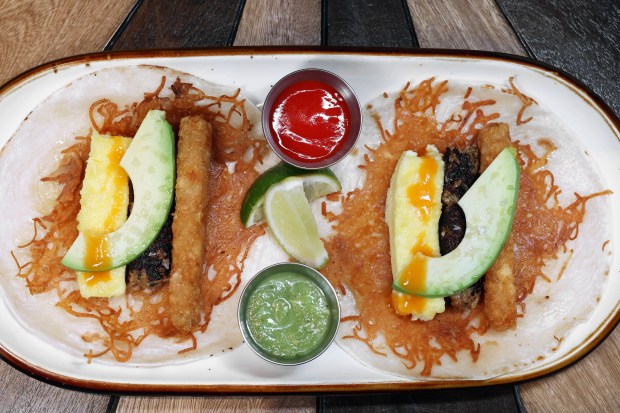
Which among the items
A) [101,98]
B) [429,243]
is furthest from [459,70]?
[101,98]

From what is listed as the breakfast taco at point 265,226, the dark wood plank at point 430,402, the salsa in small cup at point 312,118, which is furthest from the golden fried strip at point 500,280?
the salsa in small cup at point 312,118

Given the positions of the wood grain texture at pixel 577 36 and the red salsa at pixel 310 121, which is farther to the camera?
the wood grain texture at pixel 577 36

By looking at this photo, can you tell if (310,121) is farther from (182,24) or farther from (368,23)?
(182,24)

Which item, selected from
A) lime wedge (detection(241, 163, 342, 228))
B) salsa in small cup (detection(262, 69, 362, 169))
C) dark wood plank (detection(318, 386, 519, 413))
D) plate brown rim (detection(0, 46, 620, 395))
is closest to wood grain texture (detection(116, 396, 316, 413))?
dark wood plank (detection(318, 386, 519, 413))

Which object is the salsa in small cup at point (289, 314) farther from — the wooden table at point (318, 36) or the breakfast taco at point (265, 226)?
the wooden table at point (318, 36)

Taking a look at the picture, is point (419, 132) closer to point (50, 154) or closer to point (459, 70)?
point (459, 70)

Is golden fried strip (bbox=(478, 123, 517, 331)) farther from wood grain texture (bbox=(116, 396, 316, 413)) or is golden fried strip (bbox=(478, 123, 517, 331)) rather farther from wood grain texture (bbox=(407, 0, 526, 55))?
wood grain texture (bbox=(116, 396, 316, 413))

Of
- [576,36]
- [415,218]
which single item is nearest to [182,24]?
[415,218]
